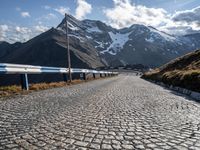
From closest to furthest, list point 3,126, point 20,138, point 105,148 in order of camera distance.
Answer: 1. point 105,148
2. point 20,138
3. point 3,126

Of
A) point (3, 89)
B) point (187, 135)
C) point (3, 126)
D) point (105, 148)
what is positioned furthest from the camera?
point (3, 89)

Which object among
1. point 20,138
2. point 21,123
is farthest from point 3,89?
point 20,138

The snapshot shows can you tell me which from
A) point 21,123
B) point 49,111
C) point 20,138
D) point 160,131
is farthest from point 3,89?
point 160,131

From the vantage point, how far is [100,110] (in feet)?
27.1

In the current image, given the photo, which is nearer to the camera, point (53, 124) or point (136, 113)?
point (53, 124)

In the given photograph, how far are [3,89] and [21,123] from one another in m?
8.99

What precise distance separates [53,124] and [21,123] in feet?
2.69

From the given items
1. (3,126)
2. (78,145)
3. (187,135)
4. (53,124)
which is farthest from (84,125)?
(187,135)

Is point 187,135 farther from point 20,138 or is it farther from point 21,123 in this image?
point 21,123

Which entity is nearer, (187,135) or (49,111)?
(187,135)

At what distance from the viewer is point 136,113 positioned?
25.6 ft

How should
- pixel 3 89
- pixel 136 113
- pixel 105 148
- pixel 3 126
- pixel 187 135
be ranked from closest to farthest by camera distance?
pixel 105 148 < pixel 187 135 < pixel 3 126 < pixel 136 113 < pixel 3 89

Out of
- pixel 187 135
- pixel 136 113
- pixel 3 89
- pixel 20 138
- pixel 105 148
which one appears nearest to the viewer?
pixel 105 148

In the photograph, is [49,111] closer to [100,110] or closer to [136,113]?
[100,110]
